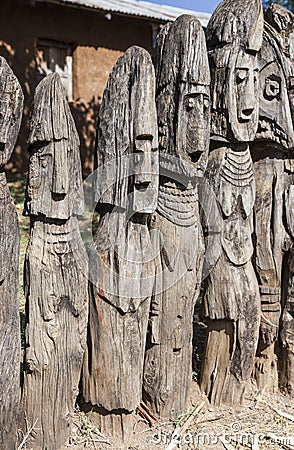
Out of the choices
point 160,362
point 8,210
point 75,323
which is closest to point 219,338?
point 160,362

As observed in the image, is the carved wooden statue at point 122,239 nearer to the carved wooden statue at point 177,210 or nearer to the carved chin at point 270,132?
the carved wooden statue at point 177,210

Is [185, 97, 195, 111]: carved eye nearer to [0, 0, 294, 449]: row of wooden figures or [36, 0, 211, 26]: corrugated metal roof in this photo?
[0, 0, 294, 449]: row of wooden figures

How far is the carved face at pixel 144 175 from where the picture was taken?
9.88ft

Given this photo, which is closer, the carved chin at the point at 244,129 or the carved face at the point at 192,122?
the carved face at the point at 192,122

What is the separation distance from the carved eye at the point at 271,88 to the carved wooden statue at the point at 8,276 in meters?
1.56

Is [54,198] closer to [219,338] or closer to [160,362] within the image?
[160,362]

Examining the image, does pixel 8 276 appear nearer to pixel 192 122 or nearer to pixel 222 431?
pixel 192 122

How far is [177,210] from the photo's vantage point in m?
3.26

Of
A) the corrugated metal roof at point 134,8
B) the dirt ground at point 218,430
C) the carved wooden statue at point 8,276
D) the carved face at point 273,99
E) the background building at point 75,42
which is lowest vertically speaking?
the dirt ground at point 218,430

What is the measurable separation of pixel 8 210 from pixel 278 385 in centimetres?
218

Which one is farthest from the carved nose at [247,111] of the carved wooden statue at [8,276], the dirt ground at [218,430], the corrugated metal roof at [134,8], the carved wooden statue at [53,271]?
the corrugated metal roof at [134,8]

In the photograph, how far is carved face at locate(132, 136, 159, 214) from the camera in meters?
3.01

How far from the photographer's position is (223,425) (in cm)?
356

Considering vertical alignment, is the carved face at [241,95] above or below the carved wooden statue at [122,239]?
above
